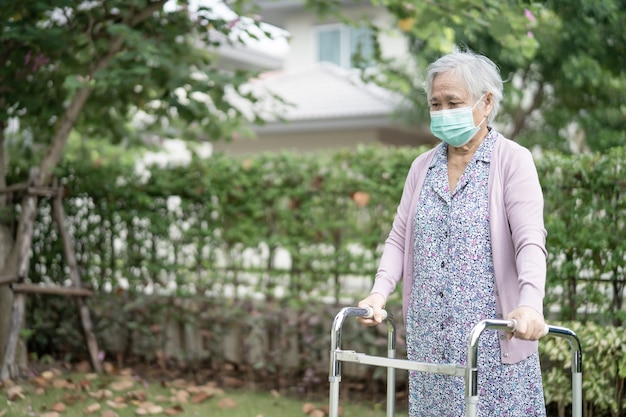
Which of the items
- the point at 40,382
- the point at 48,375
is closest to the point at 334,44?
the point at 48,375

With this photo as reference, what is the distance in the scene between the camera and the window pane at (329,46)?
1909 centimetres

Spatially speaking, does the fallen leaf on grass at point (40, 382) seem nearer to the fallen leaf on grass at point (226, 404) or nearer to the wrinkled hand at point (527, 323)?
the fallen leaf on grass at point (226, 404)

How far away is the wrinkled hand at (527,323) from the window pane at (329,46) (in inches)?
659

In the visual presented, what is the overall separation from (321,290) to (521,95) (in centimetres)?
449

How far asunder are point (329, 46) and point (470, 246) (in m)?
16.6

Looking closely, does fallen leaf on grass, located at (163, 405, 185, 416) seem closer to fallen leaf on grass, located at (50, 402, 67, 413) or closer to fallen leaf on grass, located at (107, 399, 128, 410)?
fallen leaf on grass, located at (107, 399, 128, 410)

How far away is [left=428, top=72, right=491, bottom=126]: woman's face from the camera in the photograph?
3049 mm

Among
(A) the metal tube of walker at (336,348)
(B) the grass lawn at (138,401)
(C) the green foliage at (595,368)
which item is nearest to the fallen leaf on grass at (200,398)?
(B) the grass lawn at (138,401)

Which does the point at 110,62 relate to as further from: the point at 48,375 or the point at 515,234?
the point at 515,234

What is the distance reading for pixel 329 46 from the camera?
19.2m

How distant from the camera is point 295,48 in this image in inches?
763

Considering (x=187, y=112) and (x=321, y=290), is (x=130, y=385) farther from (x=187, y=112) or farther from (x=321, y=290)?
(x=187, y=112)

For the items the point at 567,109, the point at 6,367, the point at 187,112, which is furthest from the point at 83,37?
the point at 567,109

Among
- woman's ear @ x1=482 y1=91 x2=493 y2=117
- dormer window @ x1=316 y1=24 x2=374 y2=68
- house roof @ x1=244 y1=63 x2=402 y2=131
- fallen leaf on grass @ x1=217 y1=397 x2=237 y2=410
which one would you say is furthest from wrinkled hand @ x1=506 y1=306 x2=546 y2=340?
dormer window @ x1=316 y1=24 x2=374 y2=68
